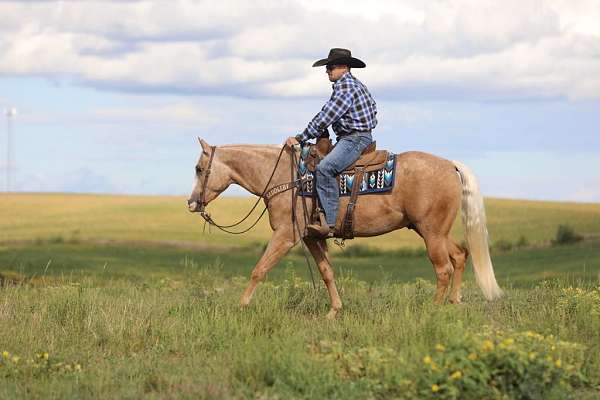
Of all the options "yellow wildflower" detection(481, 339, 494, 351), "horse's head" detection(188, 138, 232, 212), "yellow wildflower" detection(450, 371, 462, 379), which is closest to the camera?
"yellow wildflower" detection(450, 371, 462, 379)

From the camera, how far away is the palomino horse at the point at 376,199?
12312mm

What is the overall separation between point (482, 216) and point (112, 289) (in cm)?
684

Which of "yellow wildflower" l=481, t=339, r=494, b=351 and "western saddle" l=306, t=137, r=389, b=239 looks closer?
"yellow wildflower" l=481, t=339, r=494, b=351

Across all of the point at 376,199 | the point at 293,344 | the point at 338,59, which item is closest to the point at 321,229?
the point at 376,199

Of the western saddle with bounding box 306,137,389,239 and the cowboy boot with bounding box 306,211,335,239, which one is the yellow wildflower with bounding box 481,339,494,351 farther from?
the western saddle with bounding box 306,137,389,239

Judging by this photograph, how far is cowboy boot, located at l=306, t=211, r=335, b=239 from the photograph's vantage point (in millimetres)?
12086

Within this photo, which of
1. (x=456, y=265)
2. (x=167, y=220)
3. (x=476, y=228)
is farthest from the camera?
(x=167, y=220)

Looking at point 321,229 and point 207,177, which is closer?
point 321,229

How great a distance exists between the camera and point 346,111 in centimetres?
1208

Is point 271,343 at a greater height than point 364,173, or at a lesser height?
lesser

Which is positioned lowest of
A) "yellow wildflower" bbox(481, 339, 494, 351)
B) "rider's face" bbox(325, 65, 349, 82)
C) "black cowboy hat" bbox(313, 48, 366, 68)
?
"yellow wildflower" bbox(481, 339, 494, 351)

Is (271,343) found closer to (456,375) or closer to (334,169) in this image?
(456,375)

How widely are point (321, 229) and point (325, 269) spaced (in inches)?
25.8

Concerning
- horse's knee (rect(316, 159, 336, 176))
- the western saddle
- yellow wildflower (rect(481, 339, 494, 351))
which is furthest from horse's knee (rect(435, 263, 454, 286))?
yellow wildflower (rect(481, 339, 494, 351))
